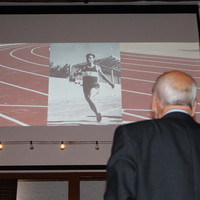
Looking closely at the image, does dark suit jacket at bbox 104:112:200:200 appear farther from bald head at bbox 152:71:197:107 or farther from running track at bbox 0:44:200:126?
running track at bbox 0:44:200:126

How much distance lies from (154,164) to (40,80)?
515cm

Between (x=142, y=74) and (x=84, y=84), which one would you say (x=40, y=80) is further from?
(x=142, y=74)

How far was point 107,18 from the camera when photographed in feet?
23.3

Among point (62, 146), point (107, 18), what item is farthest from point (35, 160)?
point (107, 18)

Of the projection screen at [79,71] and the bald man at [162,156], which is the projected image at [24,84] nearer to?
the projection screen at [79,71]

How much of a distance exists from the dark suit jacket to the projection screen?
A: 4653mm

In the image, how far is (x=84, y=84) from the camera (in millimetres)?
6625

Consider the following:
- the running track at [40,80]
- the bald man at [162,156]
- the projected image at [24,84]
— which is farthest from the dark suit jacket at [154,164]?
the projected image at [24,84]

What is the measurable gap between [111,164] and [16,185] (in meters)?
5.79

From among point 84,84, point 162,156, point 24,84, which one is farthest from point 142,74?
point 162,156

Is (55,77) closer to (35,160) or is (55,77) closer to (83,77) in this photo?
(83,77)

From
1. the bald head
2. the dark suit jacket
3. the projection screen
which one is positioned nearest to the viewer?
the dark suit jacket

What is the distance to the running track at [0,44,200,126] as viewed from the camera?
6.39 m

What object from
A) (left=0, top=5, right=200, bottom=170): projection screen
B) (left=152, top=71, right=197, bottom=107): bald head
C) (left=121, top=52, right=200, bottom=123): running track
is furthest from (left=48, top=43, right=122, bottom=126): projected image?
(left=152, top=71, right=197, bottom=107): bald head
